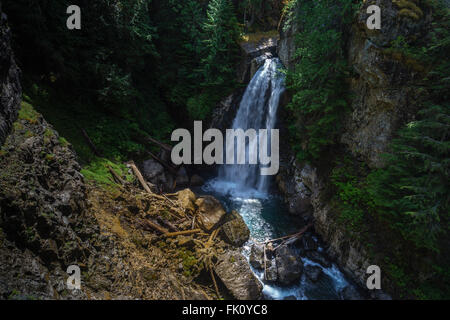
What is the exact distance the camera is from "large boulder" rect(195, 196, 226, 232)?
776 centimetres

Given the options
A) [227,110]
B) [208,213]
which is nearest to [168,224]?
[208,213]

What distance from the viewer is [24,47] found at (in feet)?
23.4

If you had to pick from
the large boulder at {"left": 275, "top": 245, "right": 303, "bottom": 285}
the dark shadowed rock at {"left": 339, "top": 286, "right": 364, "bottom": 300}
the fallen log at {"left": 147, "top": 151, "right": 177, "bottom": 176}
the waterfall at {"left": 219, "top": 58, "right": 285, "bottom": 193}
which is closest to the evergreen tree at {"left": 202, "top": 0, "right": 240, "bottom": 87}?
the waterfall at {"left": 219, "top": 58, "right": 285, "bottom": 193}

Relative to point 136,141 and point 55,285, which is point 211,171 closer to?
Answer: point 136,141

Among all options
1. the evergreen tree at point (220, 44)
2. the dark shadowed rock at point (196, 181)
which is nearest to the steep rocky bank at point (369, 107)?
the dark shadowed rock at point (196, 181)

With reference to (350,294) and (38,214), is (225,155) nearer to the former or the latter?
(350,294)

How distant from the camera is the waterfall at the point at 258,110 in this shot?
1124 centimetres

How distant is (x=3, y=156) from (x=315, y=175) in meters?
9.31

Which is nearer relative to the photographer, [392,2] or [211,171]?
[392,2]

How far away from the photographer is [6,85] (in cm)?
506

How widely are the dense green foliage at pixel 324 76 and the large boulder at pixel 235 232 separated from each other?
4127mm

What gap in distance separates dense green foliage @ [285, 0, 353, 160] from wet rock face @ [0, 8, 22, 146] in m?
8.77

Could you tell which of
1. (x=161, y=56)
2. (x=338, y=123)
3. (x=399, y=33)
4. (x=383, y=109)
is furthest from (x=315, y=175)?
(x=161, y=56)

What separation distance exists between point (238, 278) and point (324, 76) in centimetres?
747
